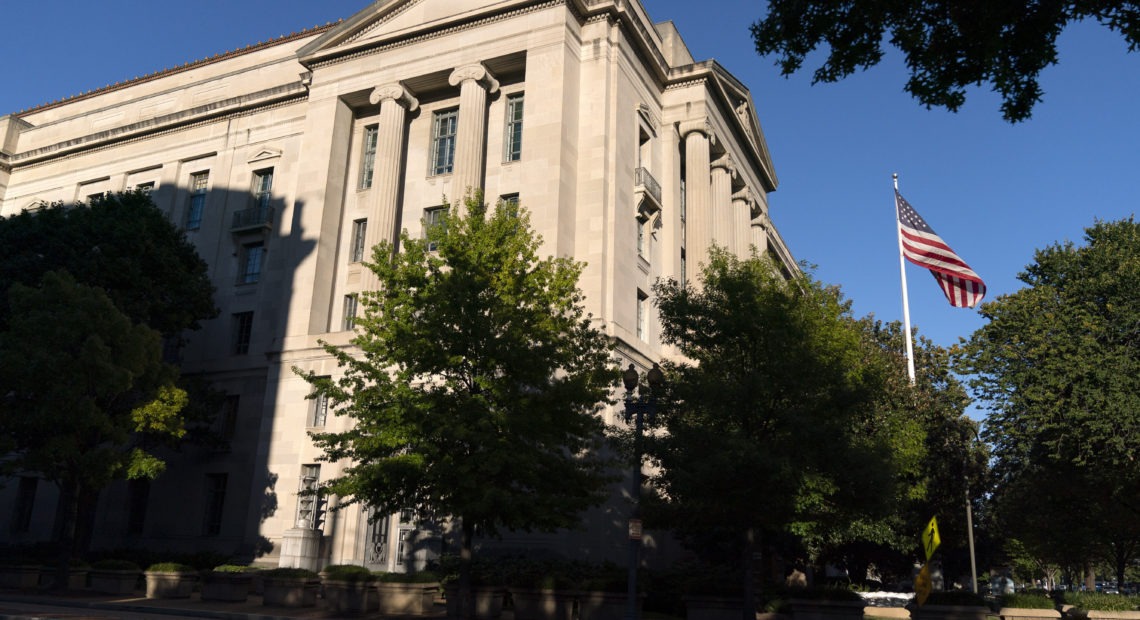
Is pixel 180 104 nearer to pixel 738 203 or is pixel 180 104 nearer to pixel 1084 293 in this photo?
pixel 738 203

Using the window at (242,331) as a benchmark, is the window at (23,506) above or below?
below

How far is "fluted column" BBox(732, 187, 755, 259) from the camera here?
48.5 meters

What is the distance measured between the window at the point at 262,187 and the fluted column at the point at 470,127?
12.1 m

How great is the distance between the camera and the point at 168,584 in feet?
91.6

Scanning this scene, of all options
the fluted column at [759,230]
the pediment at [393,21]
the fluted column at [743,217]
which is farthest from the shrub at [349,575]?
the fluted column at [759,230]

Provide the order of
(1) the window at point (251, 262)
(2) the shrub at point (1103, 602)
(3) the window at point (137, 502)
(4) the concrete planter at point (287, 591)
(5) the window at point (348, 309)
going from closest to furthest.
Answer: (4) the concrete planter at point (287, 591) → (2) the shrub at point (1103, 602) → (5) the window at point (348, 309) → (3) the window at point (137, 502) → (1) the window at point (251, 262)

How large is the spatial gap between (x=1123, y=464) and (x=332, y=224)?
112 ft

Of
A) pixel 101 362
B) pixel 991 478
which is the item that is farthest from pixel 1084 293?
pixel 101 362

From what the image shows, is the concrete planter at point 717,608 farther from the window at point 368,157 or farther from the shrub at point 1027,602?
the window at point 368,157

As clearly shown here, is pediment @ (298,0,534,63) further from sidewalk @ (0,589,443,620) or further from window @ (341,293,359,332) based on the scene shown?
sidewalk @ (0,589,443,620)

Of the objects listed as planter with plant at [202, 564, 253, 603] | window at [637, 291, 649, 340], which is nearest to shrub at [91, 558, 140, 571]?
planter with plant at [202, 564, 253, 603]

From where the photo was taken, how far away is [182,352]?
138 feet

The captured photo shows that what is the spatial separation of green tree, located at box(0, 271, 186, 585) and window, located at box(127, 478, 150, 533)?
359 inches

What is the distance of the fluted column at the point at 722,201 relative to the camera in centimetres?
4453
